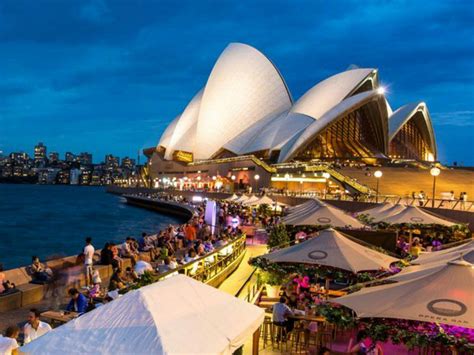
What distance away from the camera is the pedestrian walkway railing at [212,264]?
784cm

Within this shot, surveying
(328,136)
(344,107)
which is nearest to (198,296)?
(344,107)

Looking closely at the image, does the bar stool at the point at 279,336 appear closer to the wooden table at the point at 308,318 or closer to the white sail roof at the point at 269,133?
the wooden table at the point at 308,318

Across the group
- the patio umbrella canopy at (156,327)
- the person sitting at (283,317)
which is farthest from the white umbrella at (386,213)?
the patio umbrella canopy at (156,327)

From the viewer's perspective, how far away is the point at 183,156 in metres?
63.4

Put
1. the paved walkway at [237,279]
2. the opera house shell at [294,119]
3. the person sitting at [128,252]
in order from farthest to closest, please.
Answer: the opera house shell at [294,119]
the person sitting at [128,252]
the paved walkway at [237,279]

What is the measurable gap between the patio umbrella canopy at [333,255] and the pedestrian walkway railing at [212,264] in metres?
1.32

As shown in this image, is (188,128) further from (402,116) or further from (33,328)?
(33,328)

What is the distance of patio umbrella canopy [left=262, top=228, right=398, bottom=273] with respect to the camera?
6.93 metres

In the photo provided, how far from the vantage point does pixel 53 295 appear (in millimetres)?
9023

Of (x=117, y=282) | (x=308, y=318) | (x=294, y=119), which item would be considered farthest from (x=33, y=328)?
(x=294, y=119)

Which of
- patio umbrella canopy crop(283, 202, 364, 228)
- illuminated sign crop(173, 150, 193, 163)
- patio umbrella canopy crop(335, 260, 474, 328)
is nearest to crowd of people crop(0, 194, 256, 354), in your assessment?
patio umbrella canopy crop(283, 202, 364, 228)

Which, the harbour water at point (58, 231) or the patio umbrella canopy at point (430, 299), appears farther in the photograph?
the harbour water at point (58, 231)

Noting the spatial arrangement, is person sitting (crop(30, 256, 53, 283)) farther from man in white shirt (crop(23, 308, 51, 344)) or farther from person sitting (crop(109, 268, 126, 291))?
man in white shirt (crop(23, 308, 51, 344))

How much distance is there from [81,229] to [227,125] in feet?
72.7
